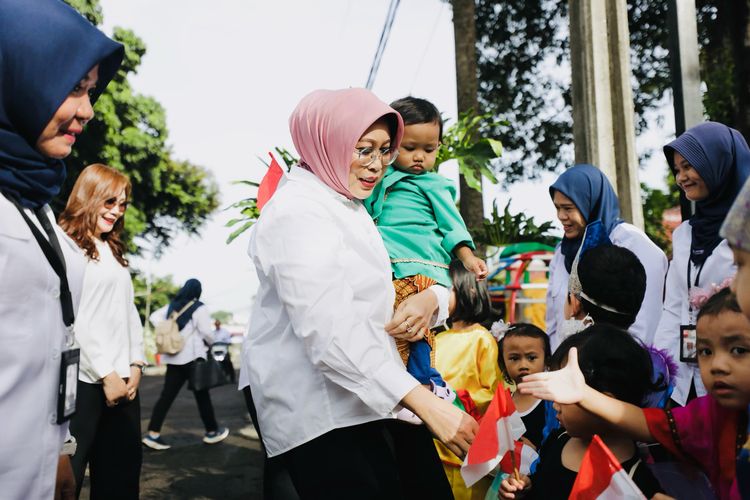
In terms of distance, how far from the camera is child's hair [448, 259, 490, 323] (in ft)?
14.7

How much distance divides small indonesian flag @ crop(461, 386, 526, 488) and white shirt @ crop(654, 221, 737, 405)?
1660mm

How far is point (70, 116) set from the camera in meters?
1.75

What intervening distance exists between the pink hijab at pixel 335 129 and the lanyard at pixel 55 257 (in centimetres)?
80

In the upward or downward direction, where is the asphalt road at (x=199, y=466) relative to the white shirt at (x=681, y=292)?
downward

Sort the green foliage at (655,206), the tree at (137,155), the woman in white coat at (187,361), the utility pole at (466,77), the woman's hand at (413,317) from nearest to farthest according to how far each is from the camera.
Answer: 1. the woman's hand at (413,317)
2. the woman in white coat at (187,361)
3. the utility pole at (466,77)
4. the green foliage at (655,206)
5. the tree at (137,155)

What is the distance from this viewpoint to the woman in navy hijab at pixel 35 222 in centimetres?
156

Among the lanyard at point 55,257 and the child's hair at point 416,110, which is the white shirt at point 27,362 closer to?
the lanyard at point 55,257

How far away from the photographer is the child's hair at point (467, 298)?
449cm

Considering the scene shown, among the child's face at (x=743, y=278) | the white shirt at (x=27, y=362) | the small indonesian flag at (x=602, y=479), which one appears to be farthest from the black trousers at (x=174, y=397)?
the child's face at (x=743, y=278)

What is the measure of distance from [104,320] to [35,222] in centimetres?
191

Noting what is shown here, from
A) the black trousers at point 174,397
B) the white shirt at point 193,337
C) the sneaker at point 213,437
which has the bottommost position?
the sneaker at point 213,437

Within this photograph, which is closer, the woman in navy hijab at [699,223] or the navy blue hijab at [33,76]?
the navy blue hijab at [33,76]

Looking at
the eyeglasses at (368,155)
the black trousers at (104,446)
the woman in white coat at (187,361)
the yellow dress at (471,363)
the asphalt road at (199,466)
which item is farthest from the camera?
the woman in white coat at (187,361)

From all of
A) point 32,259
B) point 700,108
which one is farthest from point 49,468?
point 700,108
